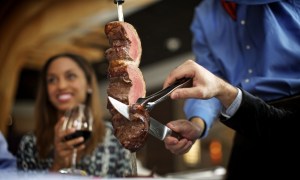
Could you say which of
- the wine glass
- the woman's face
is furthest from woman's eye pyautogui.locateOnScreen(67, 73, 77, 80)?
the wine glass

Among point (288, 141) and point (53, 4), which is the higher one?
point (53, 4)

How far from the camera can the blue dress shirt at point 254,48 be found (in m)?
1.47

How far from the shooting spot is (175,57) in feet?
23.3

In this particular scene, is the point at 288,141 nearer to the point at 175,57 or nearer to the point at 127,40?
the point at 127,40

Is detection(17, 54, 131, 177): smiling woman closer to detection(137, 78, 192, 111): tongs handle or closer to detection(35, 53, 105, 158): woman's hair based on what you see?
detection(35, 53, 105, 158): woman's hair

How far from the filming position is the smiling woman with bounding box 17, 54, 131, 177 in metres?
2.25

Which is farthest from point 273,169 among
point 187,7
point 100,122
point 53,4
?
point 187,7

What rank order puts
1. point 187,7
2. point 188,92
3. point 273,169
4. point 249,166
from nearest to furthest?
point 188,92 → point 273,169 → point 249,166 → point 187,7

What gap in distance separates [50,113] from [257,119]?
5.11ft

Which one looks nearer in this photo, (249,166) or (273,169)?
(273,169)

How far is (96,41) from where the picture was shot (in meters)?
5.64

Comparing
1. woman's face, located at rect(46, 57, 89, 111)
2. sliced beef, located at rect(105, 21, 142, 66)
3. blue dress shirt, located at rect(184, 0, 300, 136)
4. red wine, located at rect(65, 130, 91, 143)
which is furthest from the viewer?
woman's face, located at rect(46, 57, 89, 111)

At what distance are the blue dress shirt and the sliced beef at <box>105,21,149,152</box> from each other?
415mm

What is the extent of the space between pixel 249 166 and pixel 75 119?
73 cm
